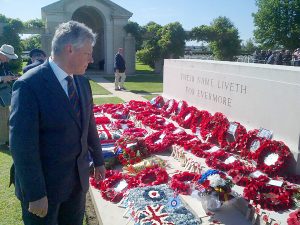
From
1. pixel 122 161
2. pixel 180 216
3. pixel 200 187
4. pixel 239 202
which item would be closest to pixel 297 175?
pixel 239 202

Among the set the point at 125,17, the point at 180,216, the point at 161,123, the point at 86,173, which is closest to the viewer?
the point at 86,173

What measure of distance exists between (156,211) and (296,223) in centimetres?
146

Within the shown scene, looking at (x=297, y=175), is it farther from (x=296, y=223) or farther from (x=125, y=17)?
(x=125, y=17)

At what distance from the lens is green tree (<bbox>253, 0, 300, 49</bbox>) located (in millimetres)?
40812

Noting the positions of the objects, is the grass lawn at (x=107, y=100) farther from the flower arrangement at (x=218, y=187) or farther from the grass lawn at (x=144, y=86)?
the flower arrangement at (x=218, y=187)

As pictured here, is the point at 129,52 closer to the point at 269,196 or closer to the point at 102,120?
the point at 102,120

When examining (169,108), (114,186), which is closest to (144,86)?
(169,108)

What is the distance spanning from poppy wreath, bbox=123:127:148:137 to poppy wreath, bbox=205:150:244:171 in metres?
2.06

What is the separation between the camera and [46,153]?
2.33m

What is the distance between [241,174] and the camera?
4.60 m

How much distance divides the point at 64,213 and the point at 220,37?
2677 centimetres

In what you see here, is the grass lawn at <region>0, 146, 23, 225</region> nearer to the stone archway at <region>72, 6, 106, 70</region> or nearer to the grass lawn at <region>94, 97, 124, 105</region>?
the grass lawn at <region>94, 97, 124, 105</region>

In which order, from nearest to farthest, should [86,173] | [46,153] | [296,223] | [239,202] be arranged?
[46,153] < [86,173] < [296,223] < [239,202]

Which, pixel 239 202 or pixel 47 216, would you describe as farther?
pixel 239 202
